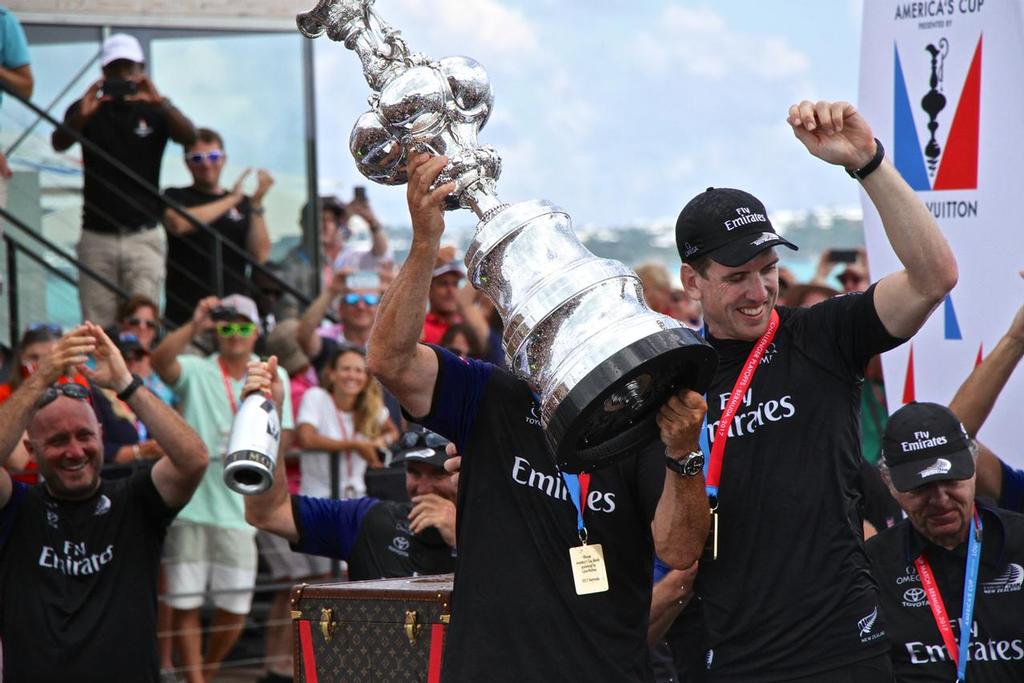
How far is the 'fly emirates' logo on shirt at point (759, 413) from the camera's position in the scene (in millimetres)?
3773

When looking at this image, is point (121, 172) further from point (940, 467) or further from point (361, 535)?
point (940, 467)

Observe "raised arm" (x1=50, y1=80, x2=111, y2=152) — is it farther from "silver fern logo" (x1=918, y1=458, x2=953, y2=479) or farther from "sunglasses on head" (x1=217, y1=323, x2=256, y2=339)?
"silver fern logo" (x1=918, y1=458, x2=953, y2=479)

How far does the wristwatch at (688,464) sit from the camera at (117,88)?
23.5 feet

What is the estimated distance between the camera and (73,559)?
5246mm

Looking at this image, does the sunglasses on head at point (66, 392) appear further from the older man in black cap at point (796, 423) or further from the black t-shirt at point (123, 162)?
the black t-shirt at point (123, 162)

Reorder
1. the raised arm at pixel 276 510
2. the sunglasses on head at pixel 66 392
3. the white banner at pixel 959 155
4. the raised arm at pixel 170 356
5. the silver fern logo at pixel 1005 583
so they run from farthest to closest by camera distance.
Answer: the raised arm at pixel 170 356, the sunglasses on head at pixel 66 392, the raised arm at pixel 276 510, the white banner at pixel 959 155, the silver fern logo at pixel 1005 583

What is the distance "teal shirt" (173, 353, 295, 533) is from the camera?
315 inches

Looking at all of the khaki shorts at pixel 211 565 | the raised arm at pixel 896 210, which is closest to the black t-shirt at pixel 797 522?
the raised arm at pixel 896 210

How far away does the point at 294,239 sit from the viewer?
11.3 meters

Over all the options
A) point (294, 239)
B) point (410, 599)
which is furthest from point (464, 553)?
point (294, 239)

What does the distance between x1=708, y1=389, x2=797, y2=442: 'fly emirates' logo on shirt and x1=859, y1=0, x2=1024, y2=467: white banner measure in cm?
143

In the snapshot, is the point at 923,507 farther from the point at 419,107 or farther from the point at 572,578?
the point at 419,107

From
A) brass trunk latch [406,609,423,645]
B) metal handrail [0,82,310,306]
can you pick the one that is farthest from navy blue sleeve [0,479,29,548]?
metal handrail [0,82,310,306]

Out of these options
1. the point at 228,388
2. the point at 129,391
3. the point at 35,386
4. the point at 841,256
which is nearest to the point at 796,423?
the point at 129,391
